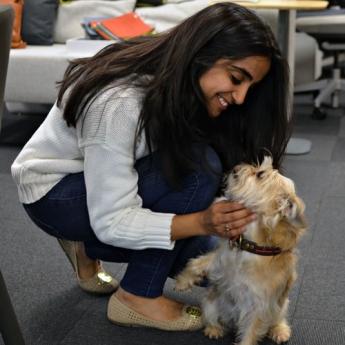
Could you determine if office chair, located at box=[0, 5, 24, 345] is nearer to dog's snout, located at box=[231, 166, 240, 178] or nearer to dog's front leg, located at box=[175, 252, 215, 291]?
dog's front leg, located at box=[175, 252, 215, 291]

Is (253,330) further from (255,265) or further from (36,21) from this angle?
(36,21)

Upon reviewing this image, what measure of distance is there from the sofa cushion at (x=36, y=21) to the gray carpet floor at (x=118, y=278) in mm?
1261

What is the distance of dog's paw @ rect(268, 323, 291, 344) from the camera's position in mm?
1921

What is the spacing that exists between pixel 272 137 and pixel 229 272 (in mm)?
409

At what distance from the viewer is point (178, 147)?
1.73 m

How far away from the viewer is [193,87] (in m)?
1.67

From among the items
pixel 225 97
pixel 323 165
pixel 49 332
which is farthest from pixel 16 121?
pixel 225 97

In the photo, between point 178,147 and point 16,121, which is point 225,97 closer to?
point 178,147

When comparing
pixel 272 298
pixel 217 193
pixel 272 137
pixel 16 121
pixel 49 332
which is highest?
pixel 272 137

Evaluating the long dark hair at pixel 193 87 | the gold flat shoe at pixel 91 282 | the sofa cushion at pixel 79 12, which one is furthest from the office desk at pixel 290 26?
the gold flat shoe at pixel 91 282

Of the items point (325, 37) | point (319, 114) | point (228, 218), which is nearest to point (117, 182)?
point (228, 218)

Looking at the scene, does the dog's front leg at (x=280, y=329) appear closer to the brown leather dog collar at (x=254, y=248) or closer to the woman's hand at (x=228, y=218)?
the brown leather dog collar at (x=254, y=248)

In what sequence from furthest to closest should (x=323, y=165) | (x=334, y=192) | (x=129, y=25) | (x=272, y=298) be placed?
(x=129, y=25), (x=323, y=165), (x=334, y=192), (x=272, y=298)

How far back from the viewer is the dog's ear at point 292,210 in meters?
1.66
